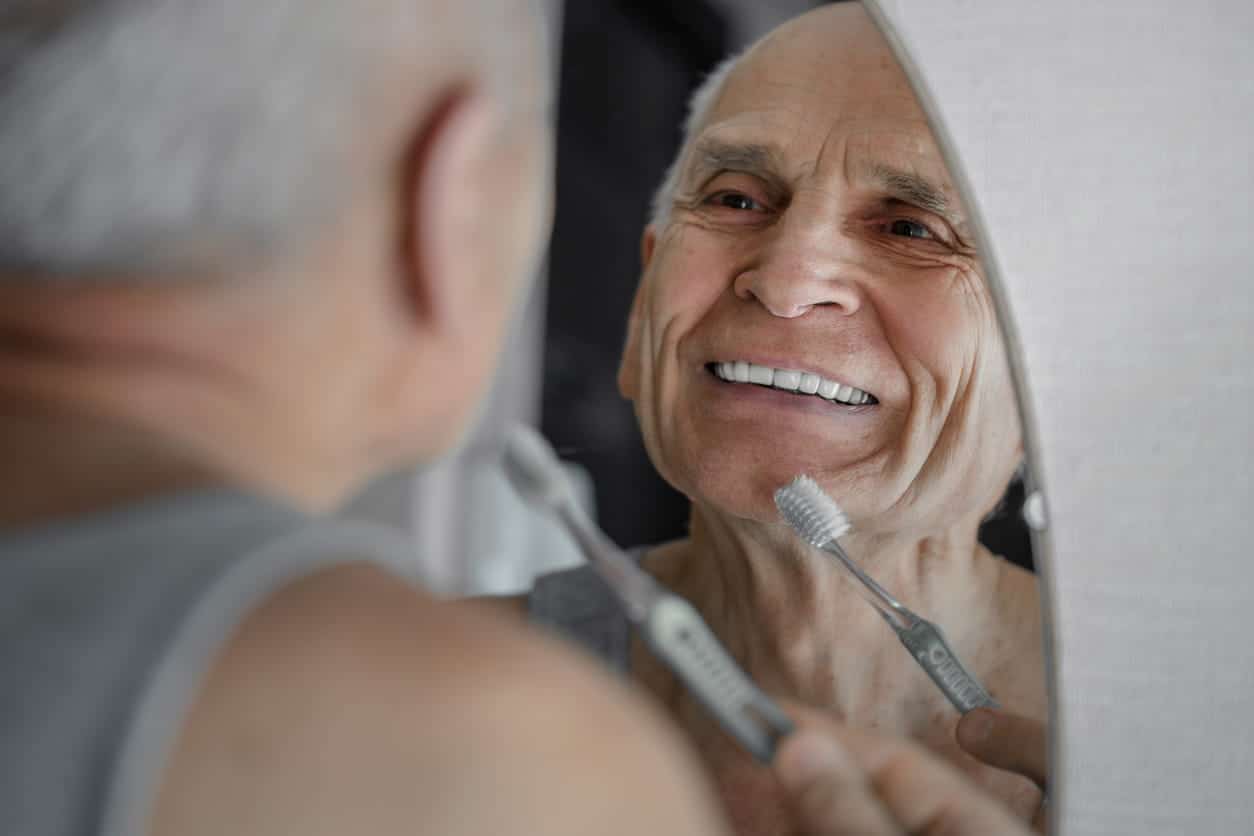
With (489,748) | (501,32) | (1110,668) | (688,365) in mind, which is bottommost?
(1110,668)

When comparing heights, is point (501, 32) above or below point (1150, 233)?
above

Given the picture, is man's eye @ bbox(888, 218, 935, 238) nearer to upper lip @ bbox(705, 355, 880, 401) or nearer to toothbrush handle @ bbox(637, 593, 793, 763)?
upper lip @ bbox(705, 355, 880, 401)

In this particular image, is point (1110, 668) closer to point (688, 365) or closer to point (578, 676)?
point (688, 365)

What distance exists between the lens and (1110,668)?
70cm

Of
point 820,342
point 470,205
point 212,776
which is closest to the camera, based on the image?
point 212,776

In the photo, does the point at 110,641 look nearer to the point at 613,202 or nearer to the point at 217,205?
the point at 217,205

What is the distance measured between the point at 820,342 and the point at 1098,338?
0.17 m

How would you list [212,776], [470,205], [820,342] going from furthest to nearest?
[820,342]
[470,205]
[212,776]

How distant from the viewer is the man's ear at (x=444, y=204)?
17.1 inches

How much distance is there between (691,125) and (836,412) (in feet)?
0.60

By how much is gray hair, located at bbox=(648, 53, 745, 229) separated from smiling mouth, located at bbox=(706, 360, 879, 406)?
10 centimetres

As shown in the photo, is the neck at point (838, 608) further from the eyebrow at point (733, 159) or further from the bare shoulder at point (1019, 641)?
the eyebrow at point (733, 159)

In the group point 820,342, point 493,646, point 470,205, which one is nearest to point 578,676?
point 493,646

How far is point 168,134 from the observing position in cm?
40
